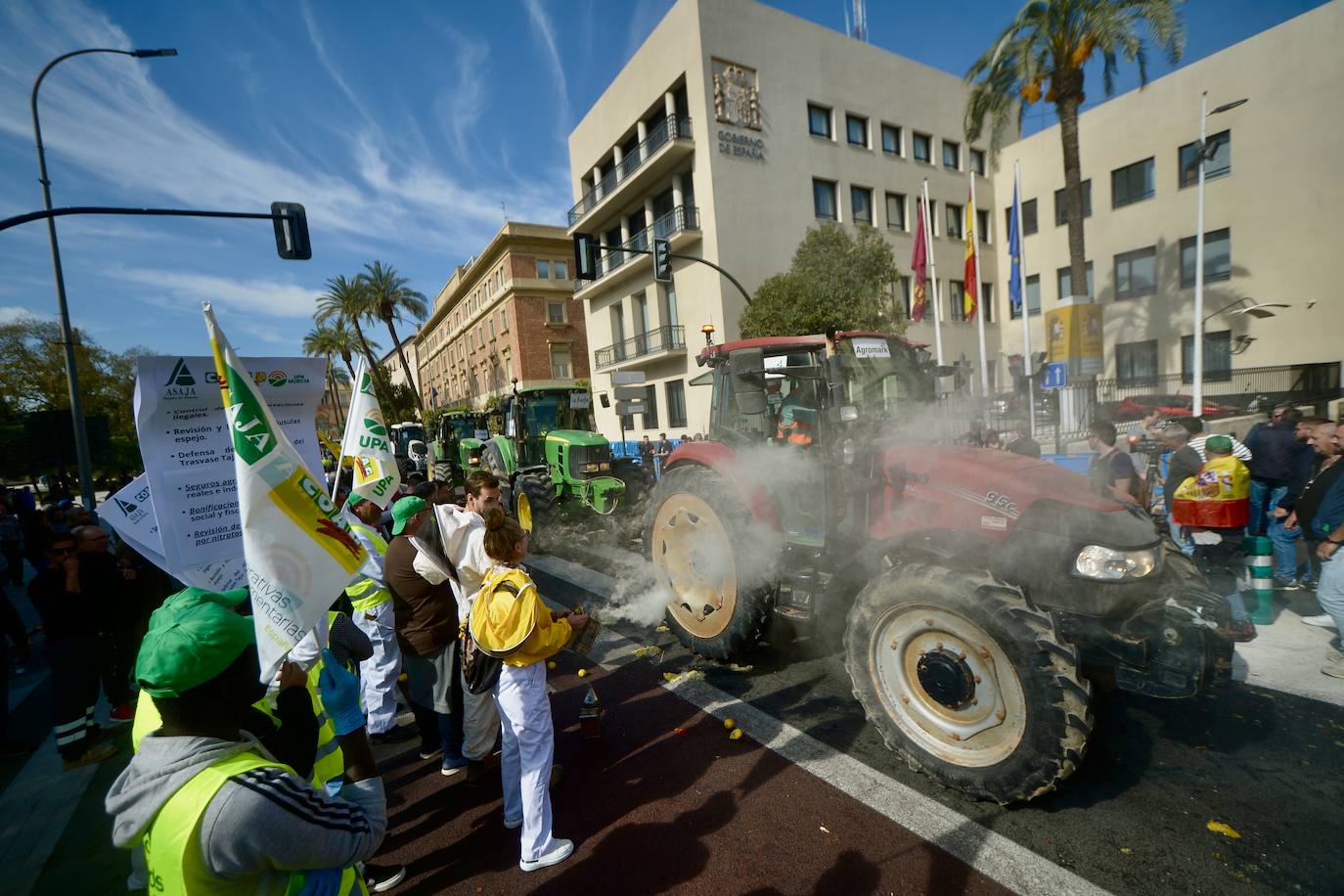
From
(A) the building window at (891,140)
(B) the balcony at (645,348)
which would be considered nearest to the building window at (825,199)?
(A) the building window at (891,140)

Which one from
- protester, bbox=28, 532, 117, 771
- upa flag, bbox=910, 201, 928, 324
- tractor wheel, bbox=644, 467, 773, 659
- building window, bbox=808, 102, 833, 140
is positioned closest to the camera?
protester, bbox=28, 532, 117, 771

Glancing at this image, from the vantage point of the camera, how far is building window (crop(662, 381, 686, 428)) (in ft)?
75.2

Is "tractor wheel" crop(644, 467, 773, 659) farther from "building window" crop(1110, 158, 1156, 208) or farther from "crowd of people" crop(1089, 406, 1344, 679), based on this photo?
"building window" crop(1110, 158, 1156, 208)

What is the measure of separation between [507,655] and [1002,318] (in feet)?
107

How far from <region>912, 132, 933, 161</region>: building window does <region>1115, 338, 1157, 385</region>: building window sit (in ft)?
39.2

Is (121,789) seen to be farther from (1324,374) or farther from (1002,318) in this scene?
(1002,318)

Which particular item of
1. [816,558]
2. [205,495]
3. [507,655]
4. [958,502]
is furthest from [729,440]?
[205,495]

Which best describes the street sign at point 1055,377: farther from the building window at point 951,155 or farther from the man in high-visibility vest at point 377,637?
the building window at point 951,155

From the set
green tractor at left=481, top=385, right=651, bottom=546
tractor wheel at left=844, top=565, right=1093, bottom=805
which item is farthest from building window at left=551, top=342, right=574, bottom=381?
tractor wheel at left=844, top=565, right=1093, bottom=805

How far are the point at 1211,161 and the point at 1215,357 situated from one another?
7.29 meters

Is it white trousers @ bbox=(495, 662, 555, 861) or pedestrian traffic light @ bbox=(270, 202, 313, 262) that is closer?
white trousers @ bbox=(495, 662, 555, 861)

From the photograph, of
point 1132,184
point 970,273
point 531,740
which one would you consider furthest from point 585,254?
point 1132,184

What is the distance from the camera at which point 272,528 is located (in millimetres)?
2045

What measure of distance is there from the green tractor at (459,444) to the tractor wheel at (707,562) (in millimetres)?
10415
